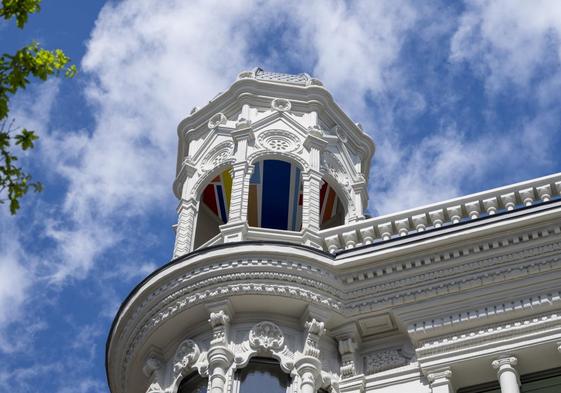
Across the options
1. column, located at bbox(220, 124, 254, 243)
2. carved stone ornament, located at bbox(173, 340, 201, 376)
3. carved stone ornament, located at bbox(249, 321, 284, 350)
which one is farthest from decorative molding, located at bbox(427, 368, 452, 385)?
column, located at bbox(220, 124, 254, 243)

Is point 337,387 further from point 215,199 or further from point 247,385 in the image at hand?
point 215,199

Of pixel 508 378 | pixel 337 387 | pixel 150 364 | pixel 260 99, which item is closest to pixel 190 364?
pixel 150 364

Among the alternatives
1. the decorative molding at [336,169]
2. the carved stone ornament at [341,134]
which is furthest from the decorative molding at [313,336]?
the carved stone ornament at [341,134]

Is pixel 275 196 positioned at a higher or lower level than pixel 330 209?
higher

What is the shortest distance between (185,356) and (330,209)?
800 centimetres

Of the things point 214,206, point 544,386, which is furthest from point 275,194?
point 544,386

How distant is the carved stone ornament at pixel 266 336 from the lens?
24.1 m

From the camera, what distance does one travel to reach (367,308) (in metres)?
24.5

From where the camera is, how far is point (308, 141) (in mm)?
29516

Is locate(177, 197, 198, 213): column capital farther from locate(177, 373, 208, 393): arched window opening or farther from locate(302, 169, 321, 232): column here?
locate(177, 373, 208, 393): arched window opening

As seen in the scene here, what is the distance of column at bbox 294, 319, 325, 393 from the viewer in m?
23.4

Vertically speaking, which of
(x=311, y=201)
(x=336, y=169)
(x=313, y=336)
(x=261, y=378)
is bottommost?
(x=261, y=378)

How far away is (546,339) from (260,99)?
10461mm

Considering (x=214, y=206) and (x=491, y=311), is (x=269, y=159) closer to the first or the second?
(x=214, y=206)
